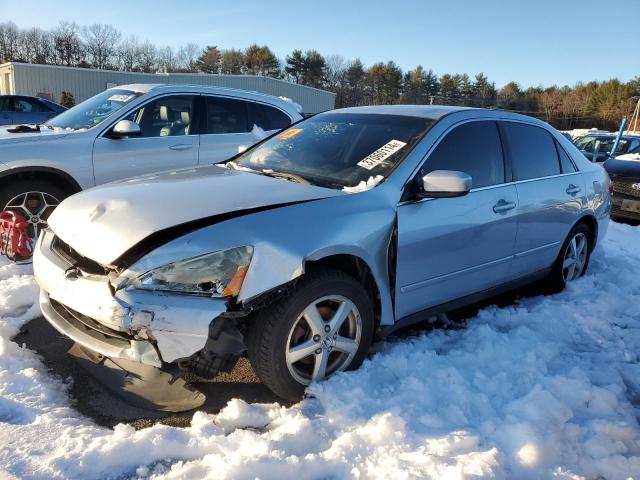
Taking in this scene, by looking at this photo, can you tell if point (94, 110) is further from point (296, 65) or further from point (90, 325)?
point (296, 65)

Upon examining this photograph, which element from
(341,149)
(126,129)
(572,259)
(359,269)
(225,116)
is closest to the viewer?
(359,269)

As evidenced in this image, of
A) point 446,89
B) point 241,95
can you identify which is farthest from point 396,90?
point 241,95

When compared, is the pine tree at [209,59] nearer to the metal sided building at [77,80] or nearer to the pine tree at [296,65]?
the pine tree at [296,65]

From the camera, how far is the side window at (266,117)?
6.53m

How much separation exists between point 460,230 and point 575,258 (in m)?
2.09

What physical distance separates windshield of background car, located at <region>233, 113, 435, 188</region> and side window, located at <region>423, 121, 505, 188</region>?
182 mm

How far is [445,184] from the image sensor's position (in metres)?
3.09

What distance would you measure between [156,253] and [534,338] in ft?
8.51

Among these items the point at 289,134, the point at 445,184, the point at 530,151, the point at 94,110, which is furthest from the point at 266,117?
the point at 445,184

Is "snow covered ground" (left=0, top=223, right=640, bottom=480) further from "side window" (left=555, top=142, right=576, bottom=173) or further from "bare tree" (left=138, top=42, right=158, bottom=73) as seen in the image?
"bare tree" (left=138, top=42, right=158, bottom=73)

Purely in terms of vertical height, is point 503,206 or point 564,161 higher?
point 564,161

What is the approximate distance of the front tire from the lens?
2607 millimetres

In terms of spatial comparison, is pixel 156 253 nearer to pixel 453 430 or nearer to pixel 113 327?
pixel 113 327

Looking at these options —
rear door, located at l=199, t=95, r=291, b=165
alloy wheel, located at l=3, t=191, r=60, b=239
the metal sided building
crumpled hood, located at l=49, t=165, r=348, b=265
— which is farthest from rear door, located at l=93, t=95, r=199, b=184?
the metal sided building
